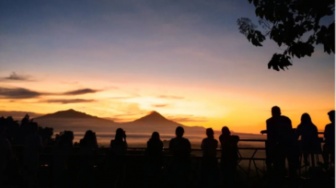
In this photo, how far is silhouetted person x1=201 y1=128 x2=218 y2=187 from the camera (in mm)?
9938

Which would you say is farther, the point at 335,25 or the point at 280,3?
the point at 280,3

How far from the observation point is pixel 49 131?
1705 cm

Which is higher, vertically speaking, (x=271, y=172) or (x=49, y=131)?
(x=49, y=131)

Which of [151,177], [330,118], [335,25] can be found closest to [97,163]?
[151,177]

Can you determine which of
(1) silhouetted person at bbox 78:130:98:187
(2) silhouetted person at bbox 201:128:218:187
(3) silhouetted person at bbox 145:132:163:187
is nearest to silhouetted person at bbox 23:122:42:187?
(1) silhouetted person at bbox 78:130:98:187

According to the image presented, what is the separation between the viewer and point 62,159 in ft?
34.2

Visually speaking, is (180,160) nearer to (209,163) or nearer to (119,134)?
(209,163)

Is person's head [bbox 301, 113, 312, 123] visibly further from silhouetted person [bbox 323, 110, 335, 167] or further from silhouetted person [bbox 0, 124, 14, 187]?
silhouetted person [bbox 0, 124, 14, 187]

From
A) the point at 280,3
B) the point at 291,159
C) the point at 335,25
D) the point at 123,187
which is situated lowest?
the point at 123,187

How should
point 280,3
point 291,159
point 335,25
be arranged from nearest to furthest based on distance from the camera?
point 335,25 < point 280,3 < point 291,159

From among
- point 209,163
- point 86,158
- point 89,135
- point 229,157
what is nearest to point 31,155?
point 86,158

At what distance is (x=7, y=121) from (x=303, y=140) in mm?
10378

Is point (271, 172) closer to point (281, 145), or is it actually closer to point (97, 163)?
point (281, 145)

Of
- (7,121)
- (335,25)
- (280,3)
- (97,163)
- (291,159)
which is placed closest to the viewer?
(335,25)
